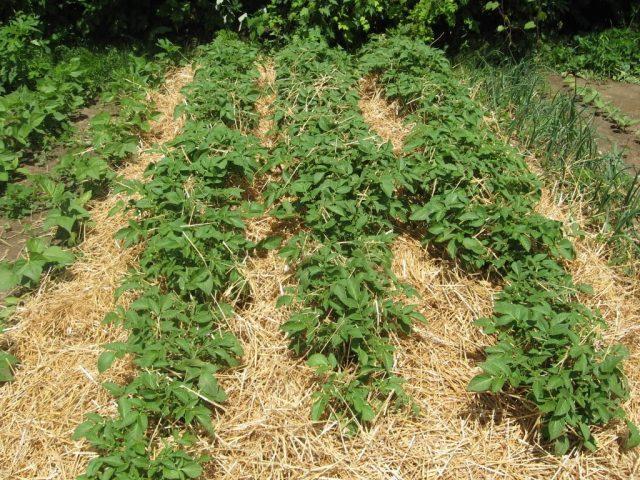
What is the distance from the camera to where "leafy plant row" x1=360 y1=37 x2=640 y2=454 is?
110 inches

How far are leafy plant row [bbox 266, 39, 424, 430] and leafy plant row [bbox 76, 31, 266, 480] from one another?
0.31 meters

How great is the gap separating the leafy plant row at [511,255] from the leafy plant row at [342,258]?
301 mm

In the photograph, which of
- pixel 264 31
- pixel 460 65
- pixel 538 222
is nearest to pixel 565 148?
pixel 538 222


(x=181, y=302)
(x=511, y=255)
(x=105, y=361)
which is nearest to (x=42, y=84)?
(x=181, y=302)

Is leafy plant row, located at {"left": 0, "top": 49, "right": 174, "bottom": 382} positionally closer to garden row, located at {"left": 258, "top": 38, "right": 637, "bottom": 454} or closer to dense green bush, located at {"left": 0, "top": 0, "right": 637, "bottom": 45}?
garden row, located at {"left": 258, "top": 38, "right": 637, "bottom": 454}

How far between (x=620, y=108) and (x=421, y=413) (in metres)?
3.83

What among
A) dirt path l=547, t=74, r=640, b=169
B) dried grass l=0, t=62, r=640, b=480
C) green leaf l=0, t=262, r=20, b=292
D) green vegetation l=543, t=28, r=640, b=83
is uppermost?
green vegetation l=543, t=28, r=640, b=83

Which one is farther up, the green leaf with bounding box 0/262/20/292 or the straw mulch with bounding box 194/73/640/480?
the green leaf with bounding box 0/262/20/292

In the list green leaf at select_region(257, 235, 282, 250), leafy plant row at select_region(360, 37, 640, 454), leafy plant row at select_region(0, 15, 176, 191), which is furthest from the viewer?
leafy plant row at select_region(0, 15, 176, 191)

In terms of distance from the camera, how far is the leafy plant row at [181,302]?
8.60 feet

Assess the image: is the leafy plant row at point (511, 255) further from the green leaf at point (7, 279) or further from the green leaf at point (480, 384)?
the green leaf at point (7, 279)

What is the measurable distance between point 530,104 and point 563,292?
2.27 m

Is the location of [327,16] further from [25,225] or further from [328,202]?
[25,225]

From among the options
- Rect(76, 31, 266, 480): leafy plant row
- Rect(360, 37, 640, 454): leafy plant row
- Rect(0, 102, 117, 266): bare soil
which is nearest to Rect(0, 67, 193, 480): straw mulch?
Rect(76, 31, 266, 480): leafy plant row
